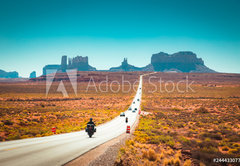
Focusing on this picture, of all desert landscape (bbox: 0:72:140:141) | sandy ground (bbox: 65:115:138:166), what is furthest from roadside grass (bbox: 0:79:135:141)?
sandy ground (bbox: 65:115:138:166)

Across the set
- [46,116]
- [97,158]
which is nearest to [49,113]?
[46,116]

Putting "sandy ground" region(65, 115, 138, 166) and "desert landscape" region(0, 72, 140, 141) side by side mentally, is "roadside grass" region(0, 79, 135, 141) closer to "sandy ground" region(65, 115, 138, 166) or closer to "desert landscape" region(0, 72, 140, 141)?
"desert landscape" region(0, 72, 140, 141)

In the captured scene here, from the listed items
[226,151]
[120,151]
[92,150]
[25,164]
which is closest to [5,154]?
[25,164]

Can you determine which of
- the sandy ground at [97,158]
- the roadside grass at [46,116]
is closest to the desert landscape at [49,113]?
the roadside grass at [46,116]

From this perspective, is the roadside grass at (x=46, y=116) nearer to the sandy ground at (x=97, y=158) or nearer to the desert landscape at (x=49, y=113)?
the desert landscape at (x=49, y=113)

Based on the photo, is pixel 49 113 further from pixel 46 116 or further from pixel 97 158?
pixel 97 158

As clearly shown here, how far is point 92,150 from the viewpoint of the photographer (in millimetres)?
9578

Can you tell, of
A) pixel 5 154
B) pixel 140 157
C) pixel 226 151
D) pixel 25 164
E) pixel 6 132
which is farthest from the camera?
pixel 6 132

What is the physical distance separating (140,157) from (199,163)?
11.6 feet

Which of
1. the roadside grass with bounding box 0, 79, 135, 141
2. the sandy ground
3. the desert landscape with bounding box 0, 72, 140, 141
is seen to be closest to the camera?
the sandy ground

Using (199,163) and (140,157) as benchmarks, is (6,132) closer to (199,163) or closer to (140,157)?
(140,157)

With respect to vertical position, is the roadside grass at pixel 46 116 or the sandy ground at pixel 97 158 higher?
the sandy ground at pixel 97 158

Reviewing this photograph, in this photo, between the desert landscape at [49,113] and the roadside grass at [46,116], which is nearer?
the roadside grass at [46,116]

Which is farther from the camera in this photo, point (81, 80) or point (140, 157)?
point (81, 80)
